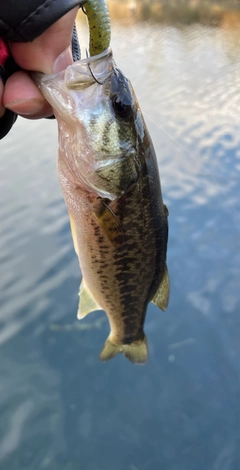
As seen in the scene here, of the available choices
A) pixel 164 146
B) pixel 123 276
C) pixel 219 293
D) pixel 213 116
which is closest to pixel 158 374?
pixel 219 293

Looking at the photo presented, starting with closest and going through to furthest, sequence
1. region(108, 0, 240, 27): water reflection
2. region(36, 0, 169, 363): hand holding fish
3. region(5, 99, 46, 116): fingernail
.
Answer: region(5, 99, 46, 116): fingernail, region(36, 0, 169, 363): hand holding fish, region(108, 0, 240, 27): water reflection

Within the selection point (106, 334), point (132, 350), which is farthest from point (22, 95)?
point (106, 334)

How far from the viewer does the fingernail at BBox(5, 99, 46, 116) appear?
1.19 metres

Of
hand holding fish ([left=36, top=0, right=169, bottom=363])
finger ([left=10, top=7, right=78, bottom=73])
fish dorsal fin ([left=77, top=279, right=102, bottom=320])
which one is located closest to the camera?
finger ([left=10, top=7, right=78, bottom=73])

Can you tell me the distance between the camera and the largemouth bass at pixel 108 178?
4.61ft

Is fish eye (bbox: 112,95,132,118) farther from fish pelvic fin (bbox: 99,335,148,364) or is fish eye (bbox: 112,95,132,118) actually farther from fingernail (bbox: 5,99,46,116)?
fish pelvic fin (bbox: 99,335,148,364)

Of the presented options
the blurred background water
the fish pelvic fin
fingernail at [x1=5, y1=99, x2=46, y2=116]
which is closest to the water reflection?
the blurred background water

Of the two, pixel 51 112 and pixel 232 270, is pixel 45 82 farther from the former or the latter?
pixel 232 270

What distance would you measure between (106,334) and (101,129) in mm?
2898

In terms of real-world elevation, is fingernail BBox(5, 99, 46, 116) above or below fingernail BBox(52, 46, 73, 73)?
below

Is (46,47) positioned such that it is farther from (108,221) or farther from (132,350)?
(132,350)

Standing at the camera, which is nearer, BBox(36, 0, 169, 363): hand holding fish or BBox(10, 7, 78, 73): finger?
BBox(10, 7, 78, 73): finger

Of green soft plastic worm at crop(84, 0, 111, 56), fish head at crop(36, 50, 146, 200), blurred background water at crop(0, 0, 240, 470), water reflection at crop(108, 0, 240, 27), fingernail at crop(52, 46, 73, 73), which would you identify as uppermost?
green soft plastic worm at crop(84, 0, 111, 56)

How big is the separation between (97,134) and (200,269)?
3.45 m
